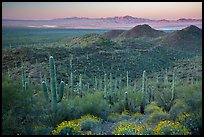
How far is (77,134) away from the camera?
1004cm

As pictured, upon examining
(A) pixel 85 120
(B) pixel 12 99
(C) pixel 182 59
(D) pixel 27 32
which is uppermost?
(D) pixel 27 32

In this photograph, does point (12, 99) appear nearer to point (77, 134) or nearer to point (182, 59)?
point (77, 134)

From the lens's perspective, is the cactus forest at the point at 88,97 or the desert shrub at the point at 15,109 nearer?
the desert shrub at the point at 15,109

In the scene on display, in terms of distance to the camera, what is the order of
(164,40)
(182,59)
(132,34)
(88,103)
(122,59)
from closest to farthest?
(88,103) → (122,59) → (182,59) → (164,40) → (132,34)

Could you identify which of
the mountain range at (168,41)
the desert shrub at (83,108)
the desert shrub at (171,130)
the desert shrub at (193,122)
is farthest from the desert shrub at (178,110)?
the mountain range at (168,41)

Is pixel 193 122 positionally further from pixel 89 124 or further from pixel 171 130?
pixel 89 124

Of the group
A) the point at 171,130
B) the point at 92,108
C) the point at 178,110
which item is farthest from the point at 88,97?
the point at 171,130

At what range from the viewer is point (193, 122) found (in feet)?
34.1

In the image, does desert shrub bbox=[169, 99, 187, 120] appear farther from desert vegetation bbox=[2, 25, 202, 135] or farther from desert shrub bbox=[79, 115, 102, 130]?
desert shrub bbox=[79, 115, 102, 130]

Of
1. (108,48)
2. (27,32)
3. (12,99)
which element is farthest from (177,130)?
(108,48)

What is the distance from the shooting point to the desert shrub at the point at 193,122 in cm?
1008

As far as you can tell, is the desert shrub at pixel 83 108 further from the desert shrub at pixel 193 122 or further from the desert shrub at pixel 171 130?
the desert shrub at pixel 193 122

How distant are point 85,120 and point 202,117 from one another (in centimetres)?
435

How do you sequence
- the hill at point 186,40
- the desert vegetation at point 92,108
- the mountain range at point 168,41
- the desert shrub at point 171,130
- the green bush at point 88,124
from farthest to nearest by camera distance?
1. the hill at point 186,40
2. the mountain range at point 168,41
3. the green bush at point 88,124
4. the desert vegetation at point 92,108
5. the desert shrub at point 171,130
